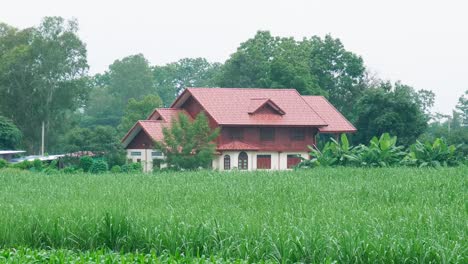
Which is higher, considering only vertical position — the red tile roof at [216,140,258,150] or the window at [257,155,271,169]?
the red tile roof at [216,140,258,150]

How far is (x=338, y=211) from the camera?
14875 millimetres

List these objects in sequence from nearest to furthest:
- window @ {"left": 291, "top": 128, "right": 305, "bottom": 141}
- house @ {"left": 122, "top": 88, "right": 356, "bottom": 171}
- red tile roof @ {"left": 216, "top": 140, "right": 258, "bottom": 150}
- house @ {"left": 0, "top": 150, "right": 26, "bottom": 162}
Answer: red tile roof @ {"left": 216, "top": 140, "right": 258, "bottom": 150} → house @ {"left": 122, "top": 88, "right": 356, "bottom": 171} → window @ {"left": 291, "top": 128, "right": 305, "bottom": 141} → house @ {"left": 0, "top": 150, "right": 26, "bottom": 162}

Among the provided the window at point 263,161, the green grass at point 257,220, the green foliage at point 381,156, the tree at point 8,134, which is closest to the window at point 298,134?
the window at point 263,161

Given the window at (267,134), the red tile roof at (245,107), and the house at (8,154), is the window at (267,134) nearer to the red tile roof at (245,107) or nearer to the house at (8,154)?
the red tile roof at (245,107)

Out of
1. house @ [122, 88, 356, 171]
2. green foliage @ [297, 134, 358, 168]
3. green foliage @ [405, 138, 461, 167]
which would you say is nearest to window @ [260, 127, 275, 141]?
house @ [122, 88, 356, 171]

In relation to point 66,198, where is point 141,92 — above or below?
above

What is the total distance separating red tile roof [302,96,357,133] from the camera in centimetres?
5272

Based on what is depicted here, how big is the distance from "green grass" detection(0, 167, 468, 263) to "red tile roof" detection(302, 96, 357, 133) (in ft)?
99.4

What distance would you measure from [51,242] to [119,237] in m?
1.40

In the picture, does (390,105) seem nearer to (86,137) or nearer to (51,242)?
(86,137)

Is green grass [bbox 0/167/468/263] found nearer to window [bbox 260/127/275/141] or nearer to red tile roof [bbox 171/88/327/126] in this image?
red tile roof [bbox 171/88/327/126]

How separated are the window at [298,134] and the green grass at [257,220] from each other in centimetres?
3014

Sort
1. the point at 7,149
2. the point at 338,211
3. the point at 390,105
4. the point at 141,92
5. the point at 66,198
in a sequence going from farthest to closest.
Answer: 1. the point at 141,92
2. the point at 7,149
3. the point at 390,105
4. the point at 66,198
5. the point at 338,211

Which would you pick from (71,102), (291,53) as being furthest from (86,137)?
(291,53)
